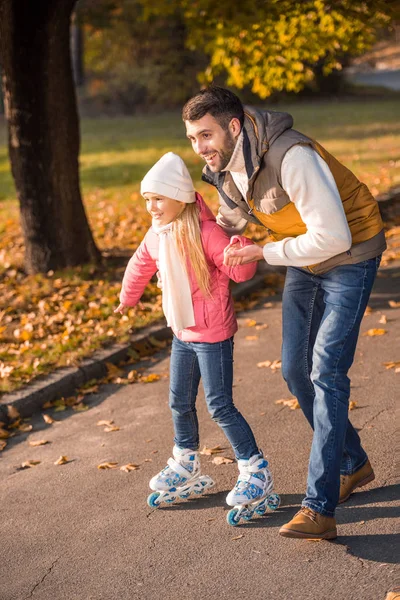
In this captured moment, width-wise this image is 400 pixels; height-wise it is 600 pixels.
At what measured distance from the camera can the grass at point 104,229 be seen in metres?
7.97

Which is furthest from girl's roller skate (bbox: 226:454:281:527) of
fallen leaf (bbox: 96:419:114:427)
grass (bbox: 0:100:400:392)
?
grass (bbox: 0:100:400:392)

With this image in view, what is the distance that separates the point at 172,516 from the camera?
15.4ft

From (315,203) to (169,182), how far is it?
857 mm

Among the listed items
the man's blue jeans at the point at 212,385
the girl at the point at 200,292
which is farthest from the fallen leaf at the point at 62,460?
the girl at the point at 200,292

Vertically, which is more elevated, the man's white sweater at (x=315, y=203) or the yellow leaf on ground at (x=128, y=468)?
the man's white sweater at (x=315, y=203)

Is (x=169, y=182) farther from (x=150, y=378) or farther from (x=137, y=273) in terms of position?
(x=150, y=378)

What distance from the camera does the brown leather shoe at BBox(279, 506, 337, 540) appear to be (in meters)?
4.07

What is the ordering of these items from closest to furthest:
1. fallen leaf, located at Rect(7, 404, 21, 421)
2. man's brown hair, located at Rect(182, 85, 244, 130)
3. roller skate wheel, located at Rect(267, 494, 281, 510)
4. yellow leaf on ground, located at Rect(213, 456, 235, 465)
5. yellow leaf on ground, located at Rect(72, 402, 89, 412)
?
man's brown hair, located at Rect(182, 85, 244, 130)
roller skate wheel, located at Rect(267, 494, 281, 510)
yellow leaf on ground, located at Rect(213, 456, 235, 465)
fallen leaf, located at Rect(7, 404, 21, 421)
yellow leaf on ground, located at Rect(72, 402, 89, 412)

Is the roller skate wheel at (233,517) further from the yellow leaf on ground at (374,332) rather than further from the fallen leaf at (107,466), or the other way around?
the yellow leaf on ground at (374,332)

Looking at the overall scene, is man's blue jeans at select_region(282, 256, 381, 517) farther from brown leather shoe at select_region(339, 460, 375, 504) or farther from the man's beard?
the man's beard

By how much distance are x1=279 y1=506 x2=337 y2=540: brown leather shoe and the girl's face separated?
152 centimetres

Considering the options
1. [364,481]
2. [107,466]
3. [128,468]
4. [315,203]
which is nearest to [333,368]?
[315,203]

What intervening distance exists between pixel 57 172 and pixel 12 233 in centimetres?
335

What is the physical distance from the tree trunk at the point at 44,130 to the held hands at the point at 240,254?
598 cm
